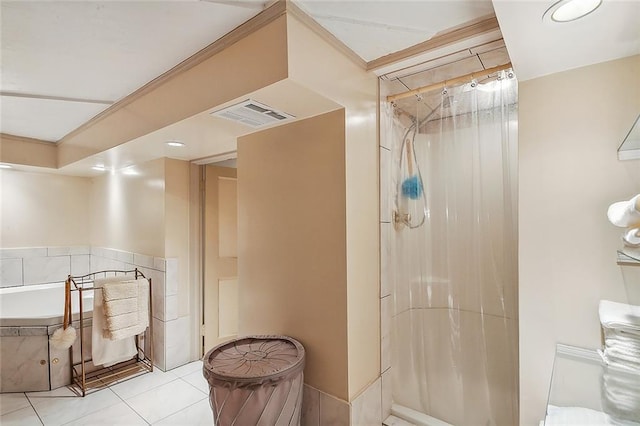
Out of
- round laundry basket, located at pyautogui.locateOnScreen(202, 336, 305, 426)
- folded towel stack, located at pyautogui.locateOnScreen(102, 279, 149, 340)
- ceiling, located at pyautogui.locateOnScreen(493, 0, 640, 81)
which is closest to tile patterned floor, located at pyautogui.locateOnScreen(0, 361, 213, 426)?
folded towel stack, located at pyautogui.locateOnScreen(102, 279, 149, 340)

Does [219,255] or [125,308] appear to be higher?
[219,255]

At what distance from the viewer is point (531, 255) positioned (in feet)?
4.46

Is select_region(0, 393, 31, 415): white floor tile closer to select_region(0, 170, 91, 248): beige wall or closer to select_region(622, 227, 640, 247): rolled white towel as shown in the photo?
select_region(0, 170, 91, 248): beige wall

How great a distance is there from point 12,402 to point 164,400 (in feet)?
3.91

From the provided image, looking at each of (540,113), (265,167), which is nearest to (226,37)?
(265,167)

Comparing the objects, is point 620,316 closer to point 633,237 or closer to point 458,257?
point 633,237

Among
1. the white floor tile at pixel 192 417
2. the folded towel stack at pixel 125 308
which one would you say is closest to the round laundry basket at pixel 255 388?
the white floor tile at pixel 192 417

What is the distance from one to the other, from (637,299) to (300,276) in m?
1.42

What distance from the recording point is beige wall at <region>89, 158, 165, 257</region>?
→ 9.10ft

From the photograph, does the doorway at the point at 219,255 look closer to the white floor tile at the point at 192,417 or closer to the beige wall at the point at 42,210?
the white floor tile at the point at 192,417

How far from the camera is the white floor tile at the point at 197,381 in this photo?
2.46m

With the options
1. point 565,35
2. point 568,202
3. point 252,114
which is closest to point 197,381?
point 252,114

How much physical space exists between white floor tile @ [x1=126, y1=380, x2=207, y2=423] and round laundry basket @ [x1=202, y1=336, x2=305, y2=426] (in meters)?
1.13

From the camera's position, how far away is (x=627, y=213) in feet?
3.29
